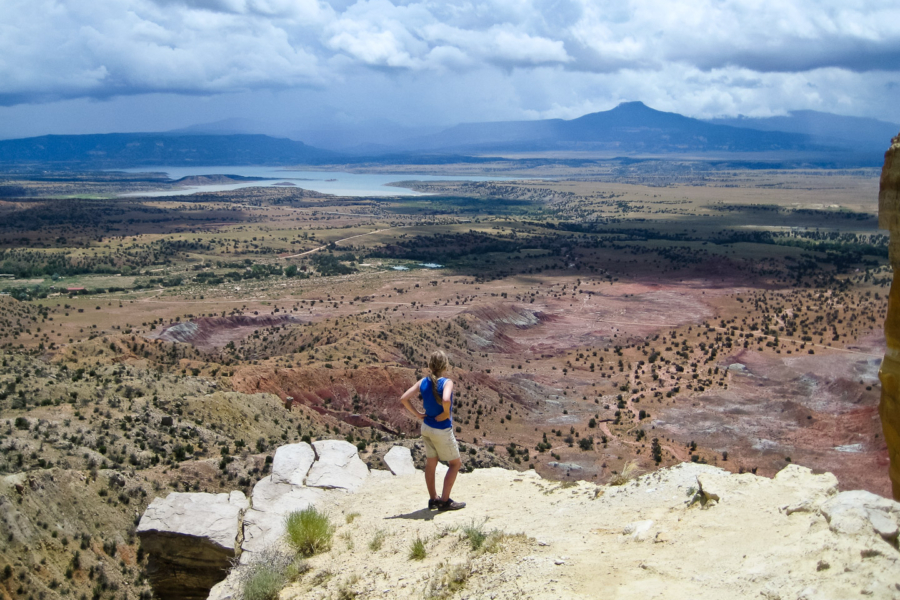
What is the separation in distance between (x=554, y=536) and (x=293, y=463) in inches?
217

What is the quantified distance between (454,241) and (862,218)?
73304 millimetres

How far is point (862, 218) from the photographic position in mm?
114750

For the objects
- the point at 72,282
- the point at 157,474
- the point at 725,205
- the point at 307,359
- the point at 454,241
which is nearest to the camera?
the point at 157,474

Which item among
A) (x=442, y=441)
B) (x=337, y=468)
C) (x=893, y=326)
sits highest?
(x=893, y=326)

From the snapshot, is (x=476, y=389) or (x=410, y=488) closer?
(x=410, y=488)

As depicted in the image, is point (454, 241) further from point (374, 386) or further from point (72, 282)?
point (374, 386)

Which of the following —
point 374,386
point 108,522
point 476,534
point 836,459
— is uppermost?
point 476,534

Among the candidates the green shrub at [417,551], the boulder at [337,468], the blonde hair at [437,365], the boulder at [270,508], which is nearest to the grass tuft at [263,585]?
the boulder at [270,508]

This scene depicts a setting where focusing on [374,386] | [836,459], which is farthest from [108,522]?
[836,459]

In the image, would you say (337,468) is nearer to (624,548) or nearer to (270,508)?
(270,508)

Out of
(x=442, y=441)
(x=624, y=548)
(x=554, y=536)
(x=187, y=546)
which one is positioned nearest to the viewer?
(x=624, y=548)

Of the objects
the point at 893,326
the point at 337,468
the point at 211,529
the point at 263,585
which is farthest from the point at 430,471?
the point at 893,326

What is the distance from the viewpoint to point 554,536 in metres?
7.46

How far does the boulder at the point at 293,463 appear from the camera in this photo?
10.9 metres
